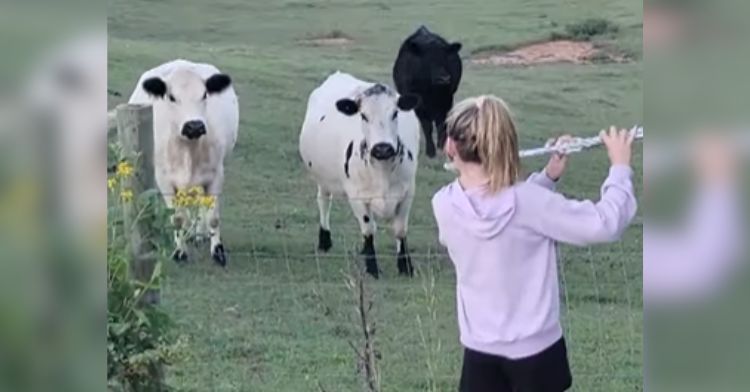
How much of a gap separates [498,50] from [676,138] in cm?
282

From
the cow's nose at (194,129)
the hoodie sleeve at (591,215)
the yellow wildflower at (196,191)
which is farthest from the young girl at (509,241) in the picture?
the cow's nose at (194,129)

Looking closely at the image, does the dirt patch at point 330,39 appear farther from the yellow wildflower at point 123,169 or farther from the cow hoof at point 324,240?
the yellow wildflower at point 123,169

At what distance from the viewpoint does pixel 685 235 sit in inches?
97.3

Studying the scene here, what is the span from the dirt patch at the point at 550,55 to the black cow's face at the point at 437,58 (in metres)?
0.09

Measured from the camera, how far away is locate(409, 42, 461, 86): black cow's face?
5.18 meters

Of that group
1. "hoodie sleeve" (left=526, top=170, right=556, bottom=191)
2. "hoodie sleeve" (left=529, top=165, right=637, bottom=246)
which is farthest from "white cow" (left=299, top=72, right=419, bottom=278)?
"hoodie sleeve" (left=529, top=165, right=637, bottom=246)

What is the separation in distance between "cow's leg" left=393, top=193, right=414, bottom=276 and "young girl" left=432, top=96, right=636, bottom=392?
6.65ft

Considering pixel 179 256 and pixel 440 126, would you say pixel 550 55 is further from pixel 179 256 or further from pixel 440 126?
pixel 179 256

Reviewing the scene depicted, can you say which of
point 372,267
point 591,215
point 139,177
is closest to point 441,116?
point 372,267

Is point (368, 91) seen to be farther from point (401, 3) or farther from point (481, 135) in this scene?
point (481, 135)

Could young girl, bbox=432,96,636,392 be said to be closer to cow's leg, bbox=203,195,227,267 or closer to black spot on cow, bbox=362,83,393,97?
black spot on cow, bbox=362,83,393,97

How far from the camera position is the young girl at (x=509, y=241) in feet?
10.2

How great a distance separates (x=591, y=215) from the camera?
3064 mm

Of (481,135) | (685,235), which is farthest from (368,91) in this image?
(685,235)
